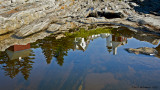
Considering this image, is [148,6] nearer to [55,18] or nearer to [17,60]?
[55,18]

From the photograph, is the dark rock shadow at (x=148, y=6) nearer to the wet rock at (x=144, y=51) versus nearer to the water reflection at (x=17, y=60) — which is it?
the wet rock at (x=144, y=51)

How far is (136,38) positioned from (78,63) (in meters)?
13.3

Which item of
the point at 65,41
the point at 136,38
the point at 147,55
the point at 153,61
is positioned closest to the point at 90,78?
the point at 153,61

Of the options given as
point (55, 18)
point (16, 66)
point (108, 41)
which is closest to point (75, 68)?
point (16, 66)

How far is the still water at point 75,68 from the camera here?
10641mm

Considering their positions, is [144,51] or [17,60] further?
[144,51]

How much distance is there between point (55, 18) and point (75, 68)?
24990 mm

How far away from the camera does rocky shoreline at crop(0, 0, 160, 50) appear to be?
26.7 metres

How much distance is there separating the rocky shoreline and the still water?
7633 millimetres

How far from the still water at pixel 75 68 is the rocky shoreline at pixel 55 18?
25.0ft

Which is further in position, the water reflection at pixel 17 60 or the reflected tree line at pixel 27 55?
the reflected tree line at pixel 27 55

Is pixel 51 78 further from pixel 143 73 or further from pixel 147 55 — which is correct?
pixel 147 55

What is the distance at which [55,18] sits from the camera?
36.0m

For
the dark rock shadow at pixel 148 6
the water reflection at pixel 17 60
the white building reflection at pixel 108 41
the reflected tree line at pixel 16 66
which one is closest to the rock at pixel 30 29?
the water reflection at pixel 17 60
